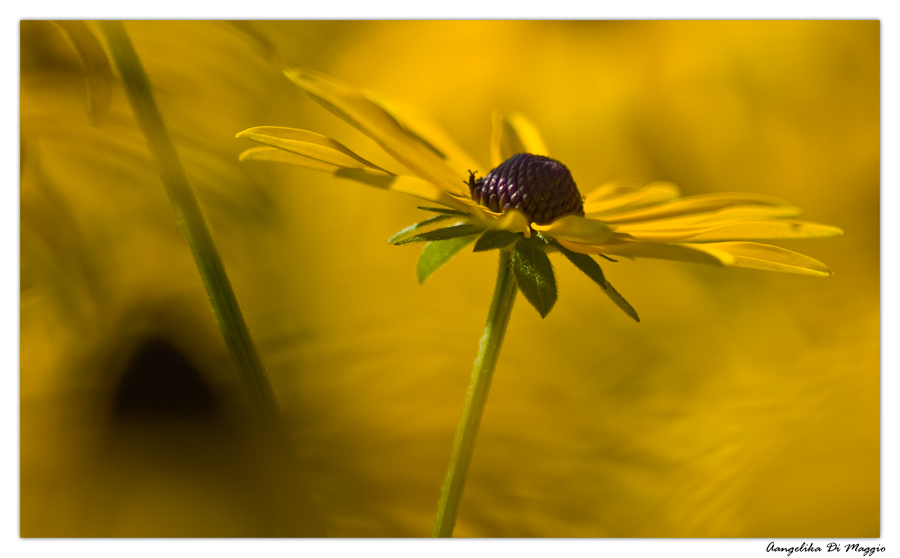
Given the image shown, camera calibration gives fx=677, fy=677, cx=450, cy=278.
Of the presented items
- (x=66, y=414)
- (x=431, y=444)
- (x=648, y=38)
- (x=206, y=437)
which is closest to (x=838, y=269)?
(x=648, y=38)

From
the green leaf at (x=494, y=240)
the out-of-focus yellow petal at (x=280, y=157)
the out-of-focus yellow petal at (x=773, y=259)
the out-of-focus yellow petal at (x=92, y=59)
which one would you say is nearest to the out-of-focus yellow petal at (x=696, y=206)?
the out-of-focus yellow petal at (x=773, y=259)

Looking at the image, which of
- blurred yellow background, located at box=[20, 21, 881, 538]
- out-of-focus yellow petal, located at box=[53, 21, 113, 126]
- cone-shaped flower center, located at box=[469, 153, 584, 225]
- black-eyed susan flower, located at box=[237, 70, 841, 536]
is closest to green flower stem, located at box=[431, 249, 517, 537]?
black-eyed susan flower, located at box=[237, 70, 841, 536]

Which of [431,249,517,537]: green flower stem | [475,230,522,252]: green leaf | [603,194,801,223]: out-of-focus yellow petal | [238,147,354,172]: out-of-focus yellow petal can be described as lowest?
[431,249,517,537]: green flower stem

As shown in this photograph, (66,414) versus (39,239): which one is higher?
(39,239)

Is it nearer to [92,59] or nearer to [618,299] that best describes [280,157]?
[618,299]

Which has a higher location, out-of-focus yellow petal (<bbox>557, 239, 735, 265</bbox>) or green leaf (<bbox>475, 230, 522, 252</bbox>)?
green leaf (<bbox>475, 230, 522, 252</bbox>)

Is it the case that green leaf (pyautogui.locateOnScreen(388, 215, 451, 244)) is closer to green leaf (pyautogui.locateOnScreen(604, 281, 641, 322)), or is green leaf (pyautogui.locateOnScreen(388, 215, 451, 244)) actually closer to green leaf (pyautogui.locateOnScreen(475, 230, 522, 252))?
green leaf (pyautogui.locateOnScreen(475, 230, 522, 252))
